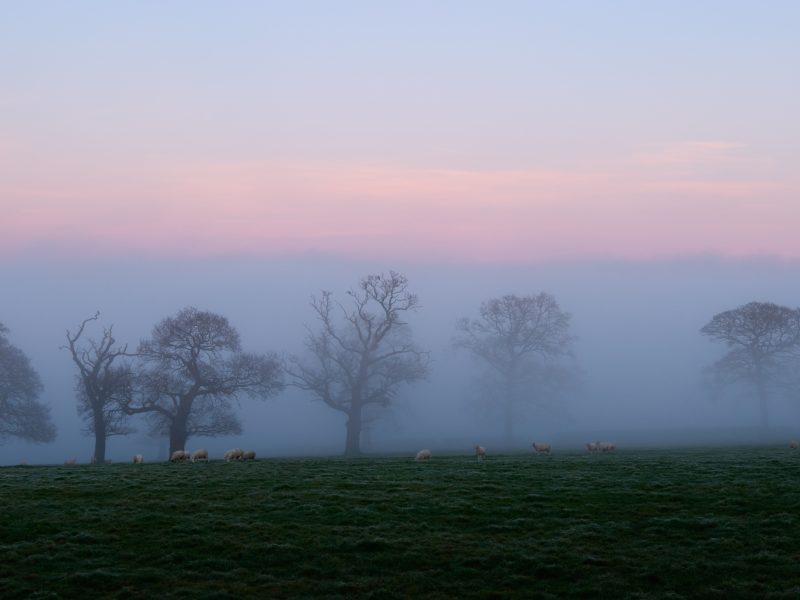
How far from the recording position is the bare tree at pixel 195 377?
196ft

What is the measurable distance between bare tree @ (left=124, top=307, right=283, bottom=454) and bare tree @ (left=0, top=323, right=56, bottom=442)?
12.8 m

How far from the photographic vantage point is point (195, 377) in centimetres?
6084

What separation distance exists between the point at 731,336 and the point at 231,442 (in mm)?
79777

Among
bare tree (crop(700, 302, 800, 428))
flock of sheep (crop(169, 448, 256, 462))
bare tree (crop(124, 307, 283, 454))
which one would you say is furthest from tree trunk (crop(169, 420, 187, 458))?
bare tree (crop(700, 302, 800, 428))

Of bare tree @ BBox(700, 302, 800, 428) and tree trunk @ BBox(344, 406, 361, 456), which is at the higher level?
bare tree @ BBox(700, 302, 800, 428)

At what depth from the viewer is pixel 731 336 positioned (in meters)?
94.7

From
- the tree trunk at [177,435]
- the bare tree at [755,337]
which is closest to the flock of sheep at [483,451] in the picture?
the tree trunk at [177,435]

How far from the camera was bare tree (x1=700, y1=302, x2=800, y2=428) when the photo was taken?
92.5 meters

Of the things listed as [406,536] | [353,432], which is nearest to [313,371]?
[353,432]

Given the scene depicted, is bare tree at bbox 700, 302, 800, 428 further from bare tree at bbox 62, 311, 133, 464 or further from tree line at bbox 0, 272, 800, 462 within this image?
bare tree at bbox 62, 311, 133, 464

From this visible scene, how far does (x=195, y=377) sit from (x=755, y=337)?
66.0 m

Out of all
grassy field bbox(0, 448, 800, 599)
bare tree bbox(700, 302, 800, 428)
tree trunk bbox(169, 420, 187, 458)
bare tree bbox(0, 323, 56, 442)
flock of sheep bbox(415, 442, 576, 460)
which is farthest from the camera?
bare tree bbox(700, 302, 800, 428)

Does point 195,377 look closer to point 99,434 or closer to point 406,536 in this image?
point 99,434

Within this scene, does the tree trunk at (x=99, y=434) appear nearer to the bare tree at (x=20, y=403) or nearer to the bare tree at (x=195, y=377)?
the bare tree at (x=195, y=377)
